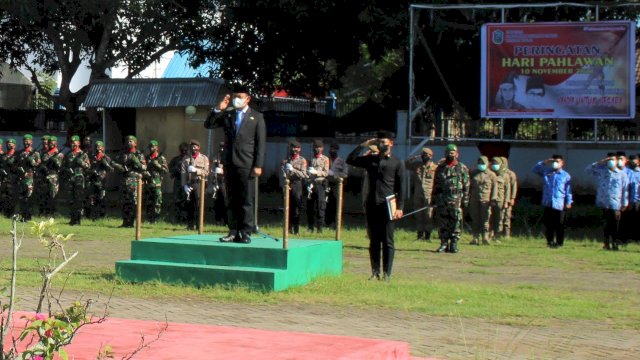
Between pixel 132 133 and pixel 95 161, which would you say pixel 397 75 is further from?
pixel 95 161

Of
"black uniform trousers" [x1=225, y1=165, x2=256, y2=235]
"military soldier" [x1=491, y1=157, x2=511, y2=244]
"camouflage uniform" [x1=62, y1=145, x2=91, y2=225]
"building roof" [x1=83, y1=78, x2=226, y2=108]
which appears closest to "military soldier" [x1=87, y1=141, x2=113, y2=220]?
"camouflage uniform" [x1=62, y1=145, x2=91, y2=225]

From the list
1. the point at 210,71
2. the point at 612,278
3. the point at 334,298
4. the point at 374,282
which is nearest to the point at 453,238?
the point at 612,278

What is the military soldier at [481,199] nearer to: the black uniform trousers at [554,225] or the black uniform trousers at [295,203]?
the black uniform trousers at [554,225]

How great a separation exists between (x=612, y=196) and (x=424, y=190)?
3464 millimetres

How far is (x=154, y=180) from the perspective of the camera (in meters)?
23.5

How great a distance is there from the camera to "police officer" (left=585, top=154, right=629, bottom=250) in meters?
20.0

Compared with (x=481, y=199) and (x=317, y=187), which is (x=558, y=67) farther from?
(x=317, y=187)

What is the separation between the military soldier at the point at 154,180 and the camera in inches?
924

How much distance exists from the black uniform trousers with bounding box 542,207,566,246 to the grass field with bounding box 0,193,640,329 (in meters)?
0.21

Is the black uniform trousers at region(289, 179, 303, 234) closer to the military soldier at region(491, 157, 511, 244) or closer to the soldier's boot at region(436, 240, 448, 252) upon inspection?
the soldier's boot at region(436, 240, 448, 252)

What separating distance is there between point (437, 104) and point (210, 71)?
818cm

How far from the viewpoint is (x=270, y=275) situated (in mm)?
12711

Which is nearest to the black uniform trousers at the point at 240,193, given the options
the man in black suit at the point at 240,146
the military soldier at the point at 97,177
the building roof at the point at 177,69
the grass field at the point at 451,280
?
the man in black suit at the point at 240,146

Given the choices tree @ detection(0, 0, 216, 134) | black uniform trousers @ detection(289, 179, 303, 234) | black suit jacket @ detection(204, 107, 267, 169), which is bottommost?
black uniform trousers @ detection(289, 179, 303, 234)
